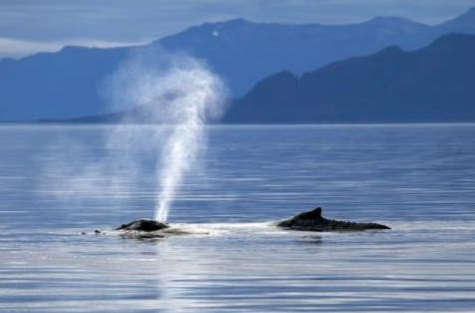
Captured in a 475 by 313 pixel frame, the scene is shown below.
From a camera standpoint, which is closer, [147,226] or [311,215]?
[147,226]

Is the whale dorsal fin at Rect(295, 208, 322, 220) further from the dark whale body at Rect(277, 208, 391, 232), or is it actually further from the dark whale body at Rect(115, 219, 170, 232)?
the dark whale body at Rect(115, 219, 170, 232)

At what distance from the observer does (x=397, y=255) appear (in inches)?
1753

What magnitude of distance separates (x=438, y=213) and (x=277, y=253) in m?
21.4

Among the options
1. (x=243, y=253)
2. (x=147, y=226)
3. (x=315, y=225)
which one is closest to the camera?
(x=243, y=253)

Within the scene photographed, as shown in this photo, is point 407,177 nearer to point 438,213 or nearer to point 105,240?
point 438,213

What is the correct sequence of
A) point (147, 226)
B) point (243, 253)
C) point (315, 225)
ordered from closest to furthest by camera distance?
point (243, 253) < point (147, 226) < point (315, 225)

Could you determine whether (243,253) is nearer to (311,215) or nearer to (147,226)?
(147,226)

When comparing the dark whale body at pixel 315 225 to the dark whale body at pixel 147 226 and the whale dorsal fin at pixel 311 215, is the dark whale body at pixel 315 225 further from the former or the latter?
the dark whale body at pixel 147 226

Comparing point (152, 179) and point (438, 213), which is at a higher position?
point (152, 179)

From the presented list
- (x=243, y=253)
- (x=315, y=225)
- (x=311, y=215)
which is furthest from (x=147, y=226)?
(x=243, y=253)

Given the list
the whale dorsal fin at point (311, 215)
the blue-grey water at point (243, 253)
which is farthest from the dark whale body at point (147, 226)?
the whale dorsal fin at point (311, 215)

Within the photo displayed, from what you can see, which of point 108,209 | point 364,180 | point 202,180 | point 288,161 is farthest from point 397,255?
point 288,161

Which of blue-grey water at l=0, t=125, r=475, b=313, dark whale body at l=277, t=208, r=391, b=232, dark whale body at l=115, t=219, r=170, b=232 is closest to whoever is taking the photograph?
blue-grey water at l=0, t=125, r=475, b=313

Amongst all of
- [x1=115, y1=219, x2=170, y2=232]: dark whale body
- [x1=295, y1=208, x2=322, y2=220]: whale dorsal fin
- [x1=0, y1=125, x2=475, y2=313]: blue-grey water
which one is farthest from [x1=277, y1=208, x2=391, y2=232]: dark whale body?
[x1=115, y1=219, x2=170, y2=232]: dark whale body
